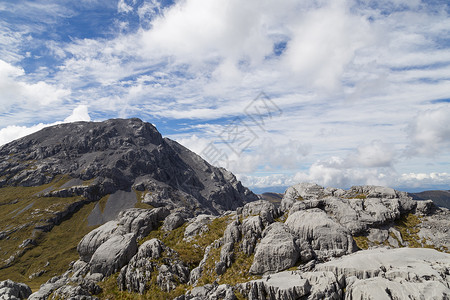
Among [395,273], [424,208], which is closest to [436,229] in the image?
[424,208]

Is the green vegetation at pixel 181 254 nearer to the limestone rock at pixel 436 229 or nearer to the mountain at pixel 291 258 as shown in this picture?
the mountain at pixel 291 258

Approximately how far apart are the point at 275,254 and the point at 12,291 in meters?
67.3

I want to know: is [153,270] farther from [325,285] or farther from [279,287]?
[325,285]

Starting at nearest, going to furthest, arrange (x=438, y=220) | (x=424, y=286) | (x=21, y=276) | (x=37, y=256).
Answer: (x=424, y=286) < (x=438, y=220) < (x=21, y=276) < (x=37, y=256)

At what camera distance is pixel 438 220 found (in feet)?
179

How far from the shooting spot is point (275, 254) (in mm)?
44500

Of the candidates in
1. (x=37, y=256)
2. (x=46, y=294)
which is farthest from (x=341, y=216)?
(x=37, y=256)

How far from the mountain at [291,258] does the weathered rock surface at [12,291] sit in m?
0.40

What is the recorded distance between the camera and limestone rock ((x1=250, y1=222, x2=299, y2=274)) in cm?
4350

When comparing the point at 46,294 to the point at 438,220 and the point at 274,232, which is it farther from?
the point at 438,220

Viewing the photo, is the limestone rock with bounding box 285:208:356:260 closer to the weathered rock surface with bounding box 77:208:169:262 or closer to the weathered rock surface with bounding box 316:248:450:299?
the weathered rock surface with bounding box 316:248:450:299

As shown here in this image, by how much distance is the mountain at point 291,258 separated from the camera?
34250mm

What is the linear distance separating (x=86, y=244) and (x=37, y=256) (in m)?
171

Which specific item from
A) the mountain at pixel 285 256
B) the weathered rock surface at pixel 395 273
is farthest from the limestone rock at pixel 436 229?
the weathered rock surface at pixel 395 273
